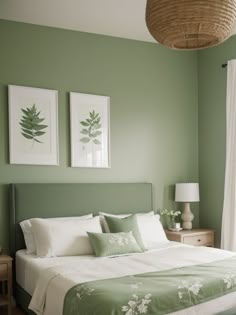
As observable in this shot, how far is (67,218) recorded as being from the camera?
4.23 meters

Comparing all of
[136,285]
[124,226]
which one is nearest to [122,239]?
[124,226]

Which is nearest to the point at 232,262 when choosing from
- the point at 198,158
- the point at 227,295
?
the point at 227,295

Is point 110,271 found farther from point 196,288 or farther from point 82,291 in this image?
point 196,288

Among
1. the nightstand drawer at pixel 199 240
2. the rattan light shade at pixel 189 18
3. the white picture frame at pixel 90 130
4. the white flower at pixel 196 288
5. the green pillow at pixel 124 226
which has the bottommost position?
the nightstand drawer at pixel 199 240

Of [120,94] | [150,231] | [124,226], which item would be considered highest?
[120,94]

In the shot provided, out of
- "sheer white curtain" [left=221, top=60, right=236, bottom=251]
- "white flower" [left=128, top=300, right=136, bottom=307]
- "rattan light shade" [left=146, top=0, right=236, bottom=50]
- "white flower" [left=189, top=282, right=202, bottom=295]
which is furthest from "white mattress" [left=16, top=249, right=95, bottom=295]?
"rattan light shade" [left=146, top=0, right=236, bottom=50]

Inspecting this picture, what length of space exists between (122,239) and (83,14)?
7.70 feet

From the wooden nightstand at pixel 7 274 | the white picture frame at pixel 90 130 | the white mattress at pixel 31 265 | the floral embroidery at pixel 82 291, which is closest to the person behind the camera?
the floral embroidery at pixel 82 291

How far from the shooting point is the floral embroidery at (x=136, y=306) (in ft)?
7.70

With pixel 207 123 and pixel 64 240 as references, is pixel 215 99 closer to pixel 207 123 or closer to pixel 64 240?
pixel 207 123

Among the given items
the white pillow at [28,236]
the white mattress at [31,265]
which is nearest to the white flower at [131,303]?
the white mattress at [31,265]

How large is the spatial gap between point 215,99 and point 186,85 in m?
0.47

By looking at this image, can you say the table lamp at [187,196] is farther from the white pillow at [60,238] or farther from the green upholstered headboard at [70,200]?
the white pillow at [60,238]

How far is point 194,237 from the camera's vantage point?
16.0 ft
